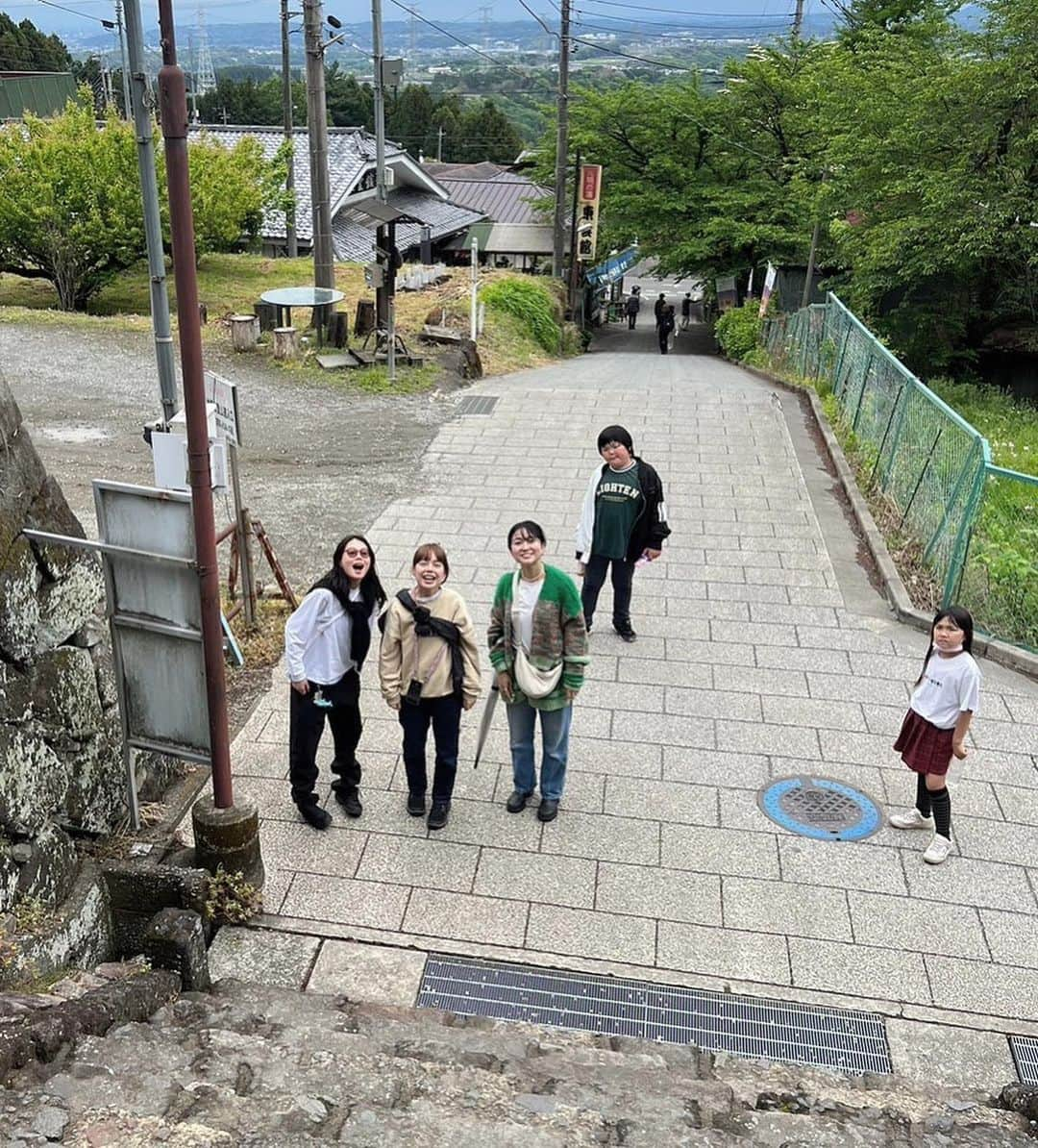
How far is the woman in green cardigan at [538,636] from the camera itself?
5336mm

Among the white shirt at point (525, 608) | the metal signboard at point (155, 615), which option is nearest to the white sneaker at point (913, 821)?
the white shirt at point (525, 608)

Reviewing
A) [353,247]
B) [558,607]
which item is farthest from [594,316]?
[558,607]

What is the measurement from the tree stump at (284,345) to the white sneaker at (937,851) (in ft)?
44.7

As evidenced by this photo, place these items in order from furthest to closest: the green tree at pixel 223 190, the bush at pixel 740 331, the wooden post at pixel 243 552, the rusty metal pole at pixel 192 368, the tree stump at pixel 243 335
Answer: the bush at pixel 740 331
the green tree at pixel 223 190
the tree stump at pixel 243 335
the wooden post at pixel 243 552
the rusty metal pole at pixel 192 368

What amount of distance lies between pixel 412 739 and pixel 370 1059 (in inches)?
84.0

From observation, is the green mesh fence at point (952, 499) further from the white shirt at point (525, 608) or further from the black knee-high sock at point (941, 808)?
the white shirt at point (525, 608)

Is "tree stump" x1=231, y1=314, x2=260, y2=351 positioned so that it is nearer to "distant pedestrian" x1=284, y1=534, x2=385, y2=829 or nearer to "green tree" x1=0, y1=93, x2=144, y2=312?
"green tree" x1=0, y1=93, x2=144, y2=312

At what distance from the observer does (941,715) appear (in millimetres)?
5406

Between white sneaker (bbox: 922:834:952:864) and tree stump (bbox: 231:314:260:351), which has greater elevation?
white sneaker (bbox: 922:834:952:864)

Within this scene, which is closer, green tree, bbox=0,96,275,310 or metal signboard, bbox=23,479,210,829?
metal signboard, bbox=23,479,210,829

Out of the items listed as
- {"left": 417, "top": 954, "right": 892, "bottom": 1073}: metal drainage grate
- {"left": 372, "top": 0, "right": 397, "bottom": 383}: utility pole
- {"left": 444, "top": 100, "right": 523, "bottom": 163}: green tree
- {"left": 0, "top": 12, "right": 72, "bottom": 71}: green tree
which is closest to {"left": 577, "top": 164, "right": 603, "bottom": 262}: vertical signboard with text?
{"left": 372, "top": 0, "right": 397, "bottom": 383}: utility pole

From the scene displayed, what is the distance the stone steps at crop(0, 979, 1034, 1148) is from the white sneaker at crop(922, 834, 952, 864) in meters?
1.56

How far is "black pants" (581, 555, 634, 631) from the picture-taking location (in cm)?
760

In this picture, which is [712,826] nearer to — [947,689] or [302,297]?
[947,689]
